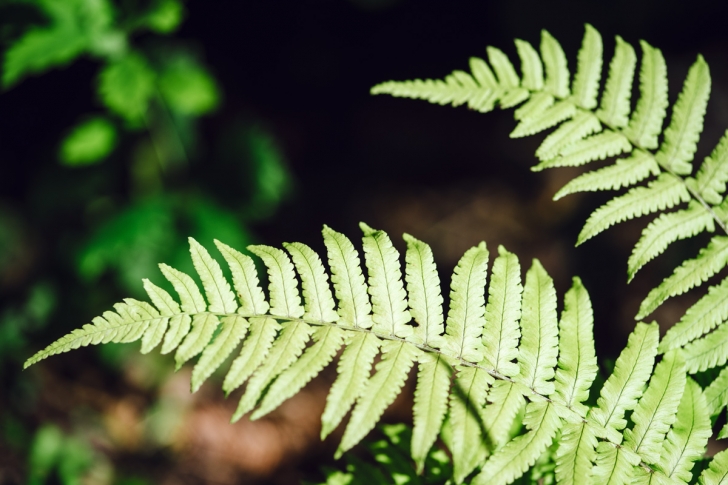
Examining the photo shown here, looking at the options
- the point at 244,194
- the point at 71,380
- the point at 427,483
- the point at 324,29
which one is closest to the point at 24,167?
the point at 71,380

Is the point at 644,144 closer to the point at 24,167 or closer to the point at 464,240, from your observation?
the point at 464,240

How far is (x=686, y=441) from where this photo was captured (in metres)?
1.30

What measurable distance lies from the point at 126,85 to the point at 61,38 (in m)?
0.39

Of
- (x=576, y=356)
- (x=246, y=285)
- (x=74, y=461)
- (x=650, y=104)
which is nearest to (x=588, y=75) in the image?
(x=650, y=104)

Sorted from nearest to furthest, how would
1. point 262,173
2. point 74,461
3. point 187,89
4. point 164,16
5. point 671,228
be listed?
point 671,228 < point 164,16 < point 187,89 < point 74,461 < point 262,173

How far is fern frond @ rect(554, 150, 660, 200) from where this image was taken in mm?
1519

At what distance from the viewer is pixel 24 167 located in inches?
179

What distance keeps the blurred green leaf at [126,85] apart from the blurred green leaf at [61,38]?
0.15 meters

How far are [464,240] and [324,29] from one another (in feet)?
9.00

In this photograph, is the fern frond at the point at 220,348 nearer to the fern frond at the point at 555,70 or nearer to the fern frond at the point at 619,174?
the fern frond at the point at 619,174

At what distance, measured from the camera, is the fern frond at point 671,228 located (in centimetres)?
150

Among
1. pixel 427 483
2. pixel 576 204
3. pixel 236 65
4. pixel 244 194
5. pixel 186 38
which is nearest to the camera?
pixel 427 483

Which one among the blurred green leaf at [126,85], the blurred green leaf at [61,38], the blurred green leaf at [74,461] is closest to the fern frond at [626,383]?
the blurred green leaf at [126,85]

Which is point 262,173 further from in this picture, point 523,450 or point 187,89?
point 523,450
